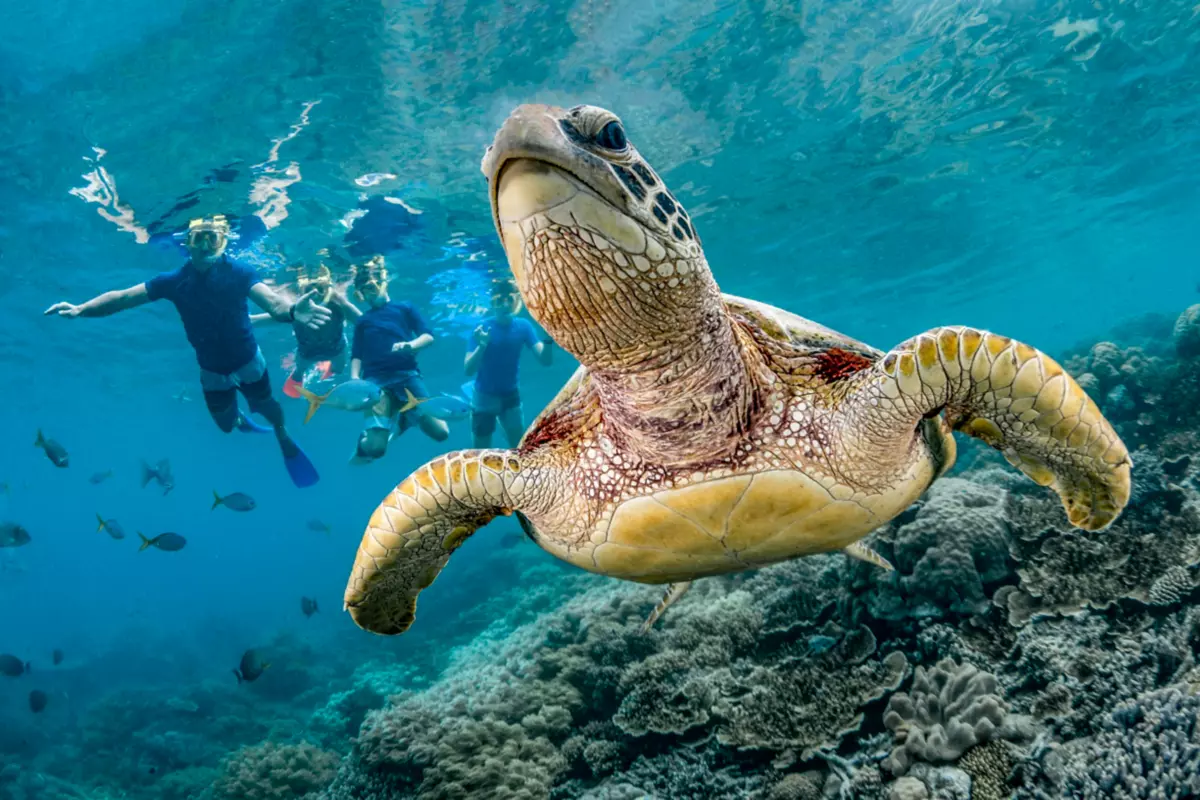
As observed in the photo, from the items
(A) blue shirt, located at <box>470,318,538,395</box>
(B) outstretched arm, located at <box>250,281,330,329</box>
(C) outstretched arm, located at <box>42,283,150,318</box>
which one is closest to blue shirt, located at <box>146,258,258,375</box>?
(C) outstretched arm, located at <box>42,283,150,318</box>

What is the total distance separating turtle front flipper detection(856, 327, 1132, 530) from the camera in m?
2.04

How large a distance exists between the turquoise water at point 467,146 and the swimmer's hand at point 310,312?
2977 mm

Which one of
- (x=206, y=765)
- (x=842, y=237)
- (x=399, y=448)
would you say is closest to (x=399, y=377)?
(x=206, y=765)

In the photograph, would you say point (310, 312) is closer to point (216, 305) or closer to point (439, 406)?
point (216, 305)

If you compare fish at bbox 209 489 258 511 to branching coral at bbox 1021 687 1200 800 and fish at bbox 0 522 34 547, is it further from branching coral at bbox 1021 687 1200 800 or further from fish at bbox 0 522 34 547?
branching coral at bbox 1021 687 1200 800

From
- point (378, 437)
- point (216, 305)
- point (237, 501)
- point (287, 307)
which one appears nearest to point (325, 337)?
point (287, 307)

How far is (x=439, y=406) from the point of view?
380 inches

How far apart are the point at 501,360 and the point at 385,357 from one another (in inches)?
76.2

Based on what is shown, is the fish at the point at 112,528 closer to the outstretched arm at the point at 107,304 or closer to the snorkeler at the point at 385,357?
the outstretched arm at the point at 107,304

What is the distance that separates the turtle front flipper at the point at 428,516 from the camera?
2512 mm

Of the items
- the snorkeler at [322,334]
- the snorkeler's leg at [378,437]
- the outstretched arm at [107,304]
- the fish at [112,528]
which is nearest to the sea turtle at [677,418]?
the snorkeler's leg at [378,437]

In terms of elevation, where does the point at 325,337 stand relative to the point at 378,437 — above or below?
above

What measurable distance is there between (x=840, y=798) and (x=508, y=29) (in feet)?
31.4

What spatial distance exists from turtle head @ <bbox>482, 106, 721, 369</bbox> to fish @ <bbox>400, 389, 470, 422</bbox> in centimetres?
749
